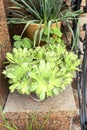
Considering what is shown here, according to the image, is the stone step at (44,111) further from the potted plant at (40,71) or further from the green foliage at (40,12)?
the green foliage at (40,12)

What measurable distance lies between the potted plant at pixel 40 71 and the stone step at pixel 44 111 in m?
0.09

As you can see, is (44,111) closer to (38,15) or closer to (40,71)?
(40,71)

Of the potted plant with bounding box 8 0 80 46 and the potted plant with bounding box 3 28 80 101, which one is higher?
the potted plant with bounding box 8 0 80 46

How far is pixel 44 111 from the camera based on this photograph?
1232 millimetres

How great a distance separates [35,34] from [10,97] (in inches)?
16.2

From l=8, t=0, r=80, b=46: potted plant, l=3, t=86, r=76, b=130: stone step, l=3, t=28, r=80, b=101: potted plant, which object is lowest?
l=3, t=86, r=76, b=130: stone step

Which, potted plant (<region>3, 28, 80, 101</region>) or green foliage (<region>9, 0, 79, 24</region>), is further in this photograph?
green foliage (<region>9, 0, 79, 24</region>)

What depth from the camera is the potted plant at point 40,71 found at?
44.5 inches

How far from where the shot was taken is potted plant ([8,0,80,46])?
1576 mm

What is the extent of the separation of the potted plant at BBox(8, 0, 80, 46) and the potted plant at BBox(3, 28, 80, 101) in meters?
0.30

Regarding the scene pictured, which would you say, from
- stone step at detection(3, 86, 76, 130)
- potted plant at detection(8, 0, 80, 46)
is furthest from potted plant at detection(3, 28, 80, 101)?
potted plant at detection(8, 0, 80, 46)

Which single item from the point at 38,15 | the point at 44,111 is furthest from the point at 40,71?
the point at 38,15

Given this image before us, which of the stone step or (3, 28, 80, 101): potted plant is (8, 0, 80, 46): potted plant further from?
the stone step

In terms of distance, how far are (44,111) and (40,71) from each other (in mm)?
218
